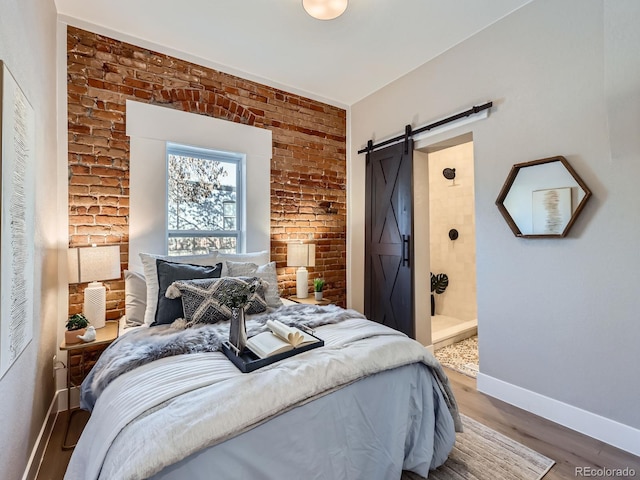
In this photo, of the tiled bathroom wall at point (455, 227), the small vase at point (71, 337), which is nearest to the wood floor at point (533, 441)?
the small vase at point (71, 337)

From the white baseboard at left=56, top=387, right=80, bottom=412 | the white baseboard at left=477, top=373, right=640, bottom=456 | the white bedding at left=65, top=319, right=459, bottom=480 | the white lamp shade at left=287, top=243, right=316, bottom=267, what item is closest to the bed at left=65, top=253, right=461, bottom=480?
the white bedding at left=65, top=319, right=459, bottom=480

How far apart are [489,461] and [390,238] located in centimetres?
210

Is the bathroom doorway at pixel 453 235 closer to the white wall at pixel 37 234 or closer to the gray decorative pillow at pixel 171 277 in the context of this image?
the gray decorative pillow at pixel 171 277

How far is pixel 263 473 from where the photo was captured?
1121 millimetres

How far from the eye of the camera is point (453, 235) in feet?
14.9

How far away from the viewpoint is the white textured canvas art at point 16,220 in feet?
3.74

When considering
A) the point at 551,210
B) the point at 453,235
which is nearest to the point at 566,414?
the point at 551,210

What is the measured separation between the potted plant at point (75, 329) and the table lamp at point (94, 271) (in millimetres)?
142

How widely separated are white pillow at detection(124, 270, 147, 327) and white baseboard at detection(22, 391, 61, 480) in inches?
29.0

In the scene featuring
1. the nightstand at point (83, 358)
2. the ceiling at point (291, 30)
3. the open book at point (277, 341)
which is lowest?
the nightstand at point (83, 358)

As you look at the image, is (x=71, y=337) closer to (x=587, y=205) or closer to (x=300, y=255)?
(x=300, y=255)

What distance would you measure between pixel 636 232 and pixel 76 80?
4.01 metres

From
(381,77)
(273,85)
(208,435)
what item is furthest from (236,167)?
(208,435)

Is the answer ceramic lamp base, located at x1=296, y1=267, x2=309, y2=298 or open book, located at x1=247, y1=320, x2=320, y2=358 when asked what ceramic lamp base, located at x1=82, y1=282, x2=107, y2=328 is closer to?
open book, located at x1=247, y1=320, x2=320, y2=358
